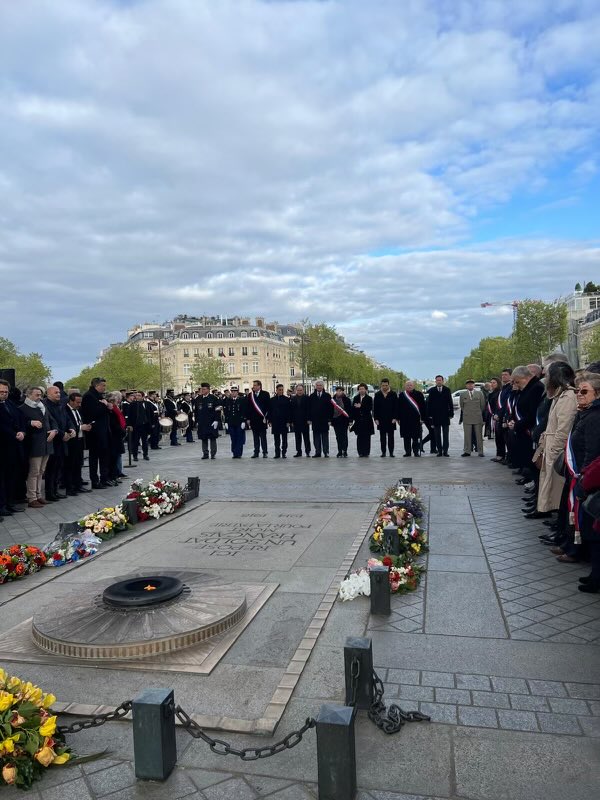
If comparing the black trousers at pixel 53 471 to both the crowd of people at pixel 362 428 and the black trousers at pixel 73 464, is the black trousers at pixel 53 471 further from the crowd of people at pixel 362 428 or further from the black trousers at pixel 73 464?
the black trousers at pixel 73 464

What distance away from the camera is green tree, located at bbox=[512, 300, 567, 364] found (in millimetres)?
56938

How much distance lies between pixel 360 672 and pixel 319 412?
1417 centimetres

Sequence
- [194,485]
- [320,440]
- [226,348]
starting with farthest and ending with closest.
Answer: [226,348], [320,440], [194,485]

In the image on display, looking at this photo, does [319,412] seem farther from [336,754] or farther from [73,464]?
[336,754]

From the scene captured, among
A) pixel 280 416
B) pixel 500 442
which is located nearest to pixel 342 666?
pixel 500 442

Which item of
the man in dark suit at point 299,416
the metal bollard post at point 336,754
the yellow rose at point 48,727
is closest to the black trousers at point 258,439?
the man in dark suit at point 299,416

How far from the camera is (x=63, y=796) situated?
10.3 ft

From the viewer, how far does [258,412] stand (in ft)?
61.1

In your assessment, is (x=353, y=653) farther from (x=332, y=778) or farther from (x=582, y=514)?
(x=582, y=514)

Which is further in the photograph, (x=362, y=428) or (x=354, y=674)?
(x=362, y=428)

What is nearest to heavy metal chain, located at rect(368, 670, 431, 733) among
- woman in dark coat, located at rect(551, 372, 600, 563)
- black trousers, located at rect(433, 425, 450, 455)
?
woman in dark coat, located at rect(551, 372, 600, 563)

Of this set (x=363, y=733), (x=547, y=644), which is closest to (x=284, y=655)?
(x=363, y=733)

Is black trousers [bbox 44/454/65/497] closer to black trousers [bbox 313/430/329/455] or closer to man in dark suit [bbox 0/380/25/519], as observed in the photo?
man in dark suit [bbox 0/380/25/519]

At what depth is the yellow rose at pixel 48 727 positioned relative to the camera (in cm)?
332
